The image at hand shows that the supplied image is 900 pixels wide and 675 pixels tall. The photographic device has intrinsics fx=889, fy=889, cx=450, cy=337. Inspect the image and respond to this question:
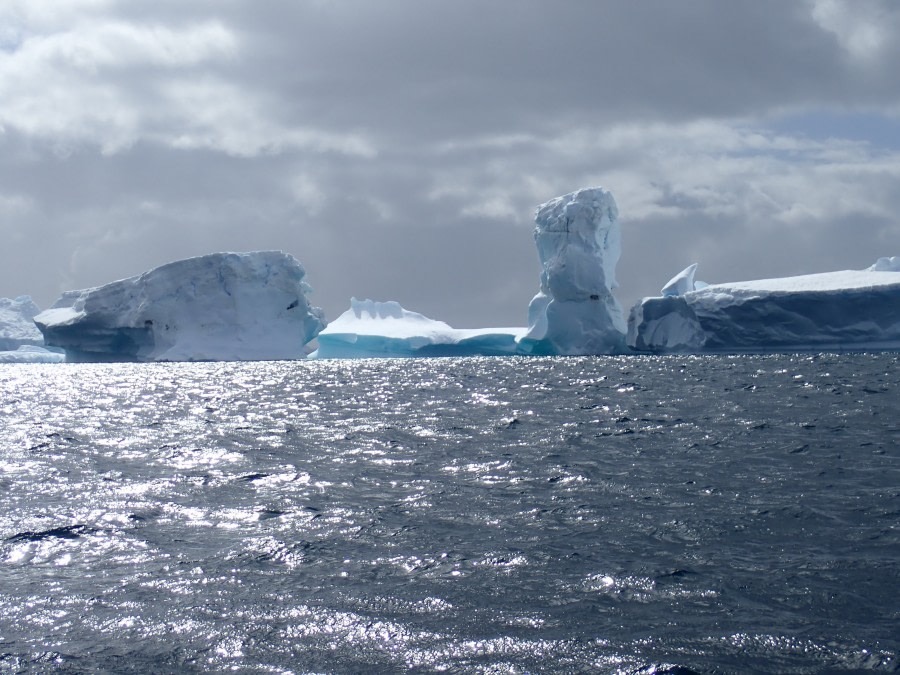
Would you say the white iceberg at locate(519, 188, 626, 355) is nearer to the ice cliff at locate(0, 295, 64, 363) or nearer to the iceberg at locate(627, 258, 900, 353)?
the iceberg at locate(627, 258, 900, 353)

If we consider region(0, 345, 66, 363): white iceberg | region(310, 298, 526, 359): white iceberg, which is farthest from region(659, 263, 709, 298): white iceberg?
region(0, 345, 66, 363): white iceberg

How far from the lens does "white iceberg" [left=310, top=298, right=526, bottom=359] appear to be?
5041cm

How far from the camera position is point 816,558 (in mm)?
6008

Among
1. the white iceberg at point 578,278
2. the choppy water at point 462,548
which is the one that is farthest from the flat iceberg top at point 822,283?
the choppy water at point 462,548

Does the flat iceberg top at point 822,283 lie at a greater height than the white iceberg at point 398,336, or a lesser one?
greater

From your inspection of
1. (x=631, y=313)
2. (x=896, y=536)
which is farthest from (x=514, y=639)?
(x=631, y=313)

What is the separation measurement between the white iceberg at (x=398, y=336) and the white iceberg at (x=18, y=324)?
2669 centimetres

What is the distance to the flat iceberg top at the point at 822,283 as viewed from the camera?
3584cm

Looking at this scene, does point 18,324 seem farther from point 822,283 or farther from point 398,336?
point 822,283

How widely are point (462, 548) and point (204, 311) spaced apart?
4059 centimetres

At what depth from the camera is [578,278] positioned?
4291 cm

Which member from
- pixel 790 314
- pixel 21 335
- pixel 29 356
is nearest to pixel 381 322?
pixel 790 314

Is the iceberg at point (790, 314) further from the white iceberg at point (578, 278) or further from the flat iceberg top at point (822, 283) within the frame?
the white iceberg at point (578, 278)

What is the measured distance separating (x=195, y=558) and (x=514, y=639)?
2.80m
